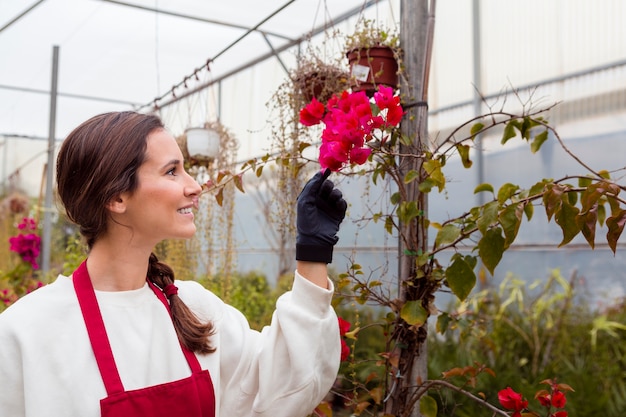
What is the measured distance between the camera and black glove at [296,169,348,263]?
1150 millimetres

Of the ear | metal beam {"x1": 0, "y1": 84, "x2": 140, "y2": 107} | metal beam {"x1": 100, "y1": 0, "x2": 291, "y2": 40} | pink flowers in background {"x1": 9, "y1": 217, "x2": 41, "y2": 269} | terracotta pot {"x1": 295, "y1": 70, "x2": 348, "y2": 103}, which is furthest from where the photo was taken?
metal beam {"x1": 0, "y1": 84, "x2": 140, "y2": 107}

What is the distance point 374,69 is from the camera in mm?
1878

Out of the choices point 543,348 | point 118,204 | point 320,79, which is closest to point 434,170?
point 118,204

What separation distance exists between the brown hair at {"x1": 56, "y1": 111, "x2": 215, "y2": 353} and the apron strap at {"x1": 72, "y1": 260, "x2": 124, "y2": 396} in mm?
116

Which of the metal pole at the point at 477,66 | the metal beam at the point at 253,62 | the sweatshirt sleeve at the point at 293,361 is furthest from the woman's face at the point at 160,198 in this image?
the metal pole at the point at 477,66

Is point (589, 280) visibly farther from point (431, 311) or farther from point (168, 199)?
point (168, 199)

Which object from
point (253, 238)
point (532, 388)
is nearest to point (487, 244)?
point (532, 388)

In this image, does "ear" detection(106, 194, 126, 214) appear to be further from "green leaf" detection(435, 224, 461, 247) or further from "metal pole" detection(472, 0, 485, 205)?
"metal pole" detection(472, 0, 485, 205)

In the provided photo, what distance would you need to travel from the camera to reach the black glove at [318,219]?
3.77ft

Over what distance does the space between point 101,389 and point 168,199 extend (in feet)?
1.20

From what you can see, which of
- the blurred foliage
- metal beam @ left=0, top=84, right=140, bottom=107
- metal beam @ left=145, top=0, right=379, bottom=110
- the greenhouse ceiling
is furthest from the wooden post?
metal beam @ left=0, top=84, right=140, bottom=107

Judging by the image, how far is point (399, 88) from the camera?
1.85 metres

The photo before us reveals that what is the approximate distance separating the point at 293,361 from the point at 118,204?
45cm

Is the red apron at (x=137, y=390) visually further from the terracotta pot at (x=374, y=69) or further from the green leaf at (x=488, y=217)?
the terracotta pot at (x=374, y=69)
